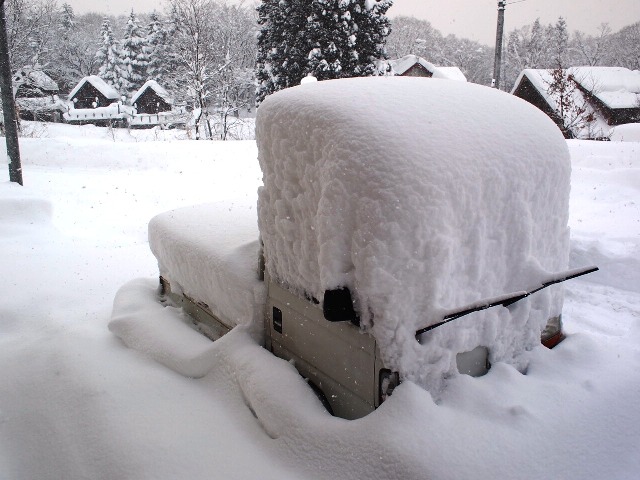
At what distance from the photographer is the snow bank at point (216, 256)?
3.12m

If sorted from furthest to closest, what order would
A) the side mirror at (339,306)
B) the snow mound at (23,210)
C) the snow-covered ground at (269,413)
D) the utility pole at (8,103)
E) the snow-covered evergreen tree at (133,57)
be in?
the snow-covered evergreen tree at (133,57), the utility pole at (8,103), the snow mound at (23,210), the side mirror at (339,306), the snow-covered ground at (269,413)

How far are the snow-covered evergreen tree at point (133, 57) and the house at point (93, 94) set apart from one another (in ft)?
6.54

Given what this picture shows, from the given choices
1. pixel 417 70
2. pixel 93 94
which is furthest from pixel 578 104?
pixel 93 94

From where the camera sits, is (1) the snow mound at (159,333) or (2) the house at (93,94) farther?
(2) the house at (93,94)

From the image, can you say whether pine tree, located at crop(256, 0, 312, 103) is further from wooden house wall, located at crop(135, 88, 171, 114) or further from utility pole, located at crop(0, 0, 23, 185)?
wooden house wall, located at crop(135, 88, 171, 114)

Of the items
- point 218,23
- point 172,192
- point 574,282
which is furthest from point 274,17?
point 574,282

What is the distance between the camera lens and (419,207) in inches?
81.9

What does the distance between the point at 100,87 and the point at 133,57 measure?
16.9ft

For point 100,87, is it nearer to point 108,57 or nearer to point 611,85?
point 108,57

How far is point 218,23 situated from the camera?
1371 inches

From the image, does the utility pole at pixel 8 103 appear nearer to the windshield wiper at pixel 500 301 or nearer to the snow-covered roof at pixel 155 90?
the windshield wiper at pixel 500 301

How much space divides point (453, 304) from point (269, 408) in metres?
1.08

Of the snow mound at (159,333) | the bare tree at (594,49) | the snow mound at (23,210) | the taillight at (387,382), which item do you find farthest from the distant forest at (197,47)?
the taillight at (387,382)

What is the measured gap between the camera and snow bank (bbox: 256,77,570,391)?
210cm
